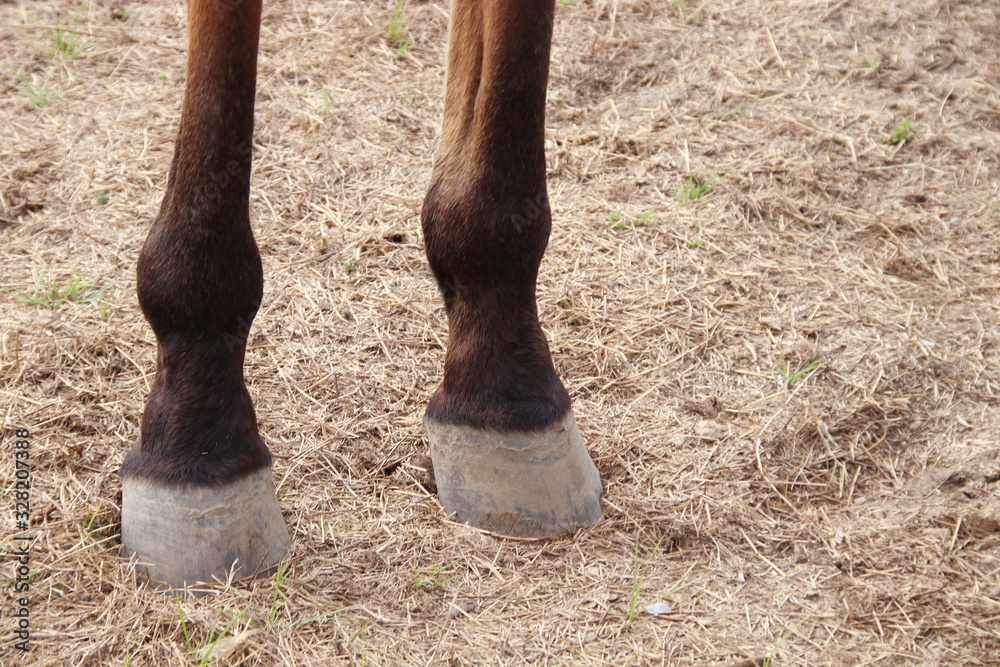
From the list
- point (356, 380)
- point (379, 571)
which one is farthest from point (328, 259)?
point (379, 571)

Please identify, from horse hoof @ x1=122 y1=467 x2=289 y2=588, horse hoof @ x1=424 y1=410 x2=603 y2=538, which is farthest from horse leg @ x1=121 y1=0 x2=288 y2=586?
horse hoof @ x1=424 y1=410 x2=603 y2=538

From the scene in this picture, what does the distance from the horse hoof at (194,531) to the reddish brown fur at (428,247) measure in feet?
0.11

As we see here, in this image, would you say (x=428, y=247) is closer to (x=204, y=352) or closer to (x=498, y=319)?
(x=498, y=319)

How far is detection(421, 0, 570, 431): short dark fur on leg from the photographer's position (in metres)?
1.85

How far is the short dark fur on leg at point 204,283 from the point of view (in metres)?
1.71

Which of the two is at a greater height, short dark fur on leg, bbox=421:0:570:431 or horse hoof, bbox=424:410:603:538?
short dark fur on leg, bbox=421:0:570:431

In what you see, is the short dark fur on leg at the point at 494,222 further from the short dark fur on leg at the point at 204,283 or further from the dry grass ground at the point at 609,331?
the short dark fur on leg at the point at 204,283

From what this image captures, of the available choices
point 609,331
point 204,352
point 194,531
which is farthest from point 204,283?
point 609,331

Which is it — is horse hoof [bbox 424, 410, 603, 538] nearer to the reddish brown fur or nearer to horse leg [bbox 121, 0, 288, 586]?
the reddish brown fur

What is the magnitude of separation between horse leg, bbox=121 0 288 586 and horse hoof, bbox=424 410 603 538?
39cm

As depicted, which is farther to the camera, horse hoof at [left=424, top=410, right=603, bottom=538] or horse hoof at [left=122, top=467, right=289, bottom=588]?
horse hoof at [left=424, top=410, right=603, bottom=538]

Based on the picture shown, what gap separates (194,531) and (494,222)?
846 mm

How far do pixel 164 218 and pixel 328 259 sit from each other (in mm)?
994

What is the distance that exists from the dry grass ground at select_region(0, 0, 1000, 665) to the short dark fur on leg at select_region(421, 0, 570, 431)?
0.28 metres
